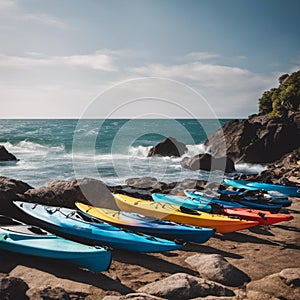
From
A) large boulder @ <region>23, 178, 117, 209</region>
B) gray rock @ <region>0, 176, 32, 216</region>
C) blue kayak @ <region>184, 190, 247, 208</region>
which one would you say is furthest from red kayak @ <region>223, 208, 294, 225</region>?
gray rock @ <region>0, 176, 32, 216</region>

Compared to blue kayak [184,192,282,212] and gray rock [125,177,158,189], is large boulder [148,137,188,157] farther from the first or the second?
blue kayak [184,192,282,212]

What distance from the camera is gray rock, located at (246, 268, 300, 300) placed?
565 cm

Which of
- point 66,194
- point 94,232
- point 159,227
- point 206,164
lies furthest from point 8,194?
point 206,164

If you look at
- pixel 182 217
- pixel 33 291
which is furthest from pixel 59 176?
pixel 33 291

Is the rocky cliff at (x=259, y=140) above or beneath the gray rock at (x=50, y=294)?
above

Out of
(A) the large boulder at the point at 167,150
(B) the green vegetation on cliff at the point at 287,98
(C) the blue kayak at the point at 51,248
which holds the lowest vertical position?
(C) the blue kayak at the point at 51,248

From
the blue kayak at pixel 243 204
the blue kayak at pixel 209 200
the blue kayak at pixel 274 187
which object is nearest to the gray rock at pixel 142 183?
the blue kayak at pixel 209 200

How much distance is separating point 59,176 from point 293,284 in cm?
1808

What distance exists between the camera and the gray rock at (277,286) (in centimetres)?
565

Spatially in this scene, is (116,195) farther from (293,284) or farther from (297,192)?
(297,192)

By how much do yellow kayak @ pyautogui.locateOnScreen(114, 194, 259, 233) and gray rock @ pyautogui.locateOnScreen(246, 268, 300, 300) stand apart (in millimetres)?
2685

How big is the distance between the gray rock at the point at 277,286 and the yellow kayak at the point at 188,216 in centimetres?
269

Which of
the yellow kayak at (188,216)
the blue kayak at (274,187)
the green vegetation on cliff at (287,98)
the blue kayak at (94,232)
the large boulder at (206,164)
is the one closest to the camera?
the blue kayak at (94,232)

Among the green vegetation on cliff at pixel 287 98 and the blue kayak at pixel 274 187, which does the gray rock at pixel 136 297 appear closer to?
the blue kayak at pixel 274 187
